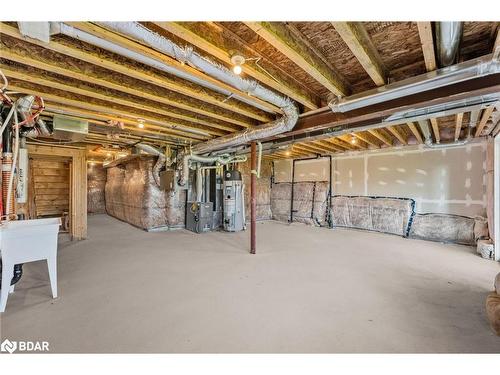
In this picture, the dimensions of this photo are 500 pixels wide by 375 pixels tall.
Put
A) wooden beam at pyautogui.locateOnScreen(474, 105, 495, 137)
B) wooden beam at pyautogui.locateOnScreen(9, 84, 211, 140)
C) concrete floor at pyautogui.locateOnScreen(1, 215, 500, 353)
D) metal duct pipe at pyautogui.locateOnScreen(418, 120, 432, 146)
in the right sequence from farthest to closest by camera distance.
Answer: metal duct pipe at pyautogui.locateOnScreen(418, 120, 432, 146)
wooden beam at pyautogui.locateOnScreen(474, 105, 495, 137)
wooden beam at pyautogui.locateOnScreen(9, 84, 211, 140)
concrete floor at pyautogui.locateOnScreen(1, 215, 500, 353)

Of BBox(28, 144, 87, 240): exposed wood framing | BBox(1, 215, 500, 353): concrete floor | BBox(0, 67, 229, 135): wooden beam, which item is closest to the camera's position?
BBox(1, 215, 500, 353): concrete floor

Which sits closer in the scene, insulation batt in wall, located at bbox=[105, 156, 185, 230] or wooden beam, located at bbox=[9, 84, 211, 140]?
wooden beam, located at bbox=[9, 84, 211, 140]

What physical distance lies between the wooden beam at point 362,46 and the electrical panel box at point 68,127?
3.30 m

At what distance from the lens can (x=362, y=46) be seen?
160 cm

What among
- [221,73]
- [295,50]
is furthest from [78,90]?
[295,50]

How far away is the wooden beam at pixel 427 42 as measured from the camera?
4.45 ft

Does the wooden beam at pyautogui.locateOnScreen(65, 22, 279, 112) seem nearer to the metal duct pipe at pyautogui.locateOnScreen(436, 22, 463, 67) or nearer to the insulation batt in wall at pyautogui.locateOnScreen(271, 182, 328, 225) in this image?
the metal duct pipe at pyautogui.locateOnScreen(436, 22, 463, 67)

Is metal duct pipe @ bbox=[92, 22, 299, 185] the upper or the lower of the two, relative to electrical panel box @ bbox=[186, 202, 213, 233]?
upper

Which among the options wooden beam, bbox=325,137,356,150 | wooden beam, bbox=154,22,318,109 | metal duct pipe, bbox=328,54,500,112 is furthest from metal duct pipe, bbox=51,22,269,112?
wooden beam, bbox=325,137,356,150

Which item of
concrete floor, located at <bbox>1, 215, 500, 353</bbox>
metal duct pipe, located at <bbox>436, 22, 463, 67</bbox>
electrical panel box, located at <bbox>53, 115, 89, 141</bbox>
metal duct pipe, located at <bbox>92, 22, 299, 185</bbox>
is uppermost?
metal duct pipe, located at <bbox>436, 22, 463, 67</bbox>

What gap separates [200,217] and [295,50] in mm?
4423

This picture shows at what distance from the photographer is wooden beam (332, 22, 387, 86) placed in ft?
4.69

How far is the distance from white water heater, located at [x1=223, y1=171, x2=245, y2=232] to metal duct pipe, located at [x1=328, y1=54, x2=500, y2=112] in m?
3.67

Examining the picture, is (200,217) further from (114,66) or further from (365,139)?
(365,139)
